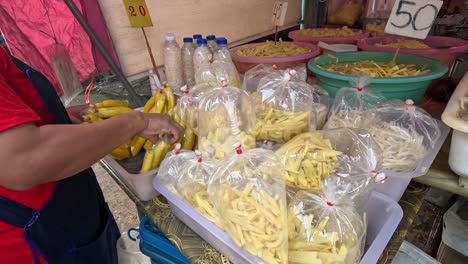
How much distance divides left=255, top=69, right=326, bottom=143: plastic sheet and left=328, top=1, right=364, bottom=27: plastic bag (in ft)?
5.51

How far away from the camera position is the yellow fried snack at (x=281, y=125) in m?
0.89

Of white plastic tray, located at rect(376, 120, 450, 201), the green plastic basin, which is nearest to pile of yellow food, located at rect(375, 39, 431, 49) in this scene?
the green plastic basin

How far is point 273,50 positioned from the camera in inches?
58.1

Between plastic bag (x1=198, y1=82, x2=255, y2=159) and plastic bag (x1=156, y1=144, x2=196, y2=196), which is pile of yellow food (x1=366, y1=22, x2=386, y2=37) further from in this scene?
plastic bag (x1=156, y1=144, x2=196, y2=196)

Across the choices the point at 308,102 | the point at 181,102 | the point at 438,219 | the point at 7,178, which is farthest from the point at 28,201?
the point at 438,219

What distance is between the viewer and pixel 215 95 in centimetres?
92

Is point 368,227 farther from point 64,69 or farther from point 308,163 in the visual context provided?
point 64,69

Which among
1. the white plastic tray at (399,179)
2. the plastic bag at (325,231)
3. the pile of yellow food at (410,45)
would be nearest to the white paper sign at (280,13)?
the pile of yellow food at (410,45)

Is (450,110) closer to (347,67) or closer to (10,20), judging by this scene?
(347,67)

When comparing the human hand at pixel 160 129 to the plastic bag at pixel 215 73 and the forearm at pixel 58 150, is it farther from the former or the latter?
the plastic bag at pixel 215 73

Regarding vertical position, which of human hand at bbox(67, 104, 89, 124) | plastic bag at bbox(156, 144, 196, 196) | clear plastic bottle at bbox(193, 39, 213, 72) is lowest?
plastic bag at bbox(156, 144, 196, 196)

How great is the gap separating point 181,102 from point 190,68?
0.46 metres

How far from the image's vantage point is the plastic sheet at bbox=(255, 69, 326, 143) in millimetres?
899

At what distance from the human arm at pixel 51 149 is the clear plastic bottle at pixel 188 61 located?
78 cm
